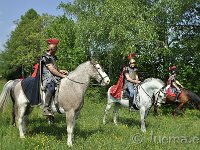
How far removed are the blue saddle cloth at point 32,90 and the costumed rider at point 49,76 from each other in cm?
24

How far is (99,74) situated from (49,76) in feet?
4.89

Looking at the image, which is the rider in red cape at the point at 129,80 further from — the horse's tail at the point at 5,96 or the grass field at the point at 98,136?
the horse's tail at the point at 5,96

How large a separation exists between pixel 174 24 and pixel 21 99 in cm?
1534

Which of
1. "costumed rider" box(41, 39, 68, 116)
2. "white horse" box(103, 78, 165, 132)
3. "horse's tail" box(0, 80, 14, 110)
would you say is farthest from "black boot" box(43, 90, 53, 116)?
"white horse" box(103, 78, 165, 132)

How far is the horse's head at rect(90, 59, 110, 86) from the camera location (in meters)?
9.46

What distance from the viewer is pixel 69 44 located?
3180cm

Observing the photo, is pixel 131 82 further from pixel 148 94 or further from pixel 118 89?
pixel 118 89

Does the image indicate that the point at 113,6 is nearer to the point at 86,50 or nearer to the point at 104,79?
the point at 86,50

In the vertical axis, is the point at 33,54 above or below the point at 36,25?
below

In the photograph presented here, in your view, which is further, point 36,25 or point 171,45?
point 36,25

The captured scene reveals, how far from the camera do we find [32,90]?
975cm

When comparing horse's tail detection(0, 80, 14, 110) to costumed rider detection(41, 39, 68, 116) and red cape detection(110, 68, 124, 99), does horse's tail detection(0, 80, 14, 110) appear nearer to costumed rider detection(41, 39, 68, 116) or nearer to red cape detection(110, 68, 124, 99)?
costumed rider detection(41, 39, 68, 116)

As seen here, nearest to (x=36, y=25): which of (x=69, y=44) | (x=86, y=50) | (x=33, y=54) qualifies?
(x=33, y=54)

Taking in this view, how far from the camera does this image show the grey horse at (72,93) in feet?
30.6
